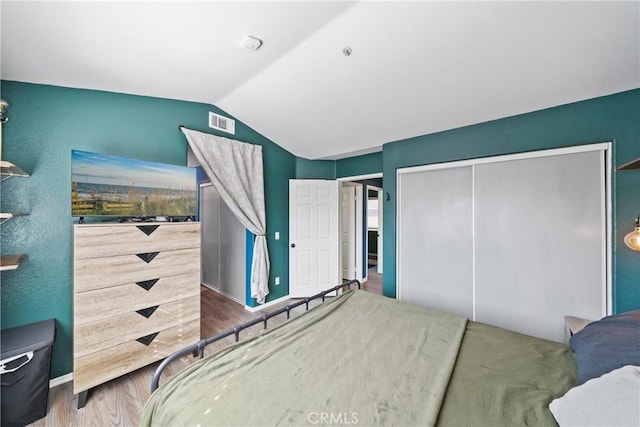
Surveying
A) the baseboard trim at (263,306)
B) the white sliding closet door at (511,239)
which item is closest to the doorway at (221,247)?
the baseboard trim at (263,306)

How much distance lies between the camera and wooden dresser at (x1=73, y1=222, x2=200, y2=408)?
5.80 feet

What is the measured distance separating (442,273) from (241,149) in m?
2.83

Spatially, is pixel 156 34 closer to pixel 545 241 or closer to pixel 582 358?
pixel 582 358

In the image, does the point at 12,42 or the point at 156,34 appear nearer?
the point at 12,42

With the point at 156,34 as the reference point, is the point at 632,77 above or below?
below

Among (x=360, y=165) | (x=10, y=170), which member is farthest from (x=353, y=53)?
(x=10, y=170)

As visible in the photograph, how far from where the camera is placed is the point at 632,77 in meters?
1.78

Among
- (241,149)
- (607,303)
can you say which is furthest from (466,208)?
(241,149)

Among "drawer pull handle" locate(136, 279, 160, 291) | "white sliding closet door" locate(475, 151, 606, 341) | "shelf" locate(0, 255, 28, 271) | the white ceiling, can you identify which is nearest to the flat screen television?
"shelf" locate(0, 255, 28, 271)

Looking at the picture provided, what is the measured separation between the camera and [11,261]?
1.66 metres

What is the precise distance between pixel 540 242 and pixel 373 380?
2161 mm

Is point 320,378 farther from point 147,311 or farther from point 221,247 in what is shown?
point 221,247

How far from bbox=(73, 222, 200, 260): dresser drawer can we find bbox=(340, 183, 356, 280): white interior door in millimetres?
3058

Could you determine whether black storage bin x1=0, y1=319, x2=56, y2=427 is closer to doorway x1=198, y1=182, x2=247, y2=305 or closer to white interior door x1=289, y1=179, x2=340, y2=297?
doorway x1=198, y1=182, x2=247, y2=305
